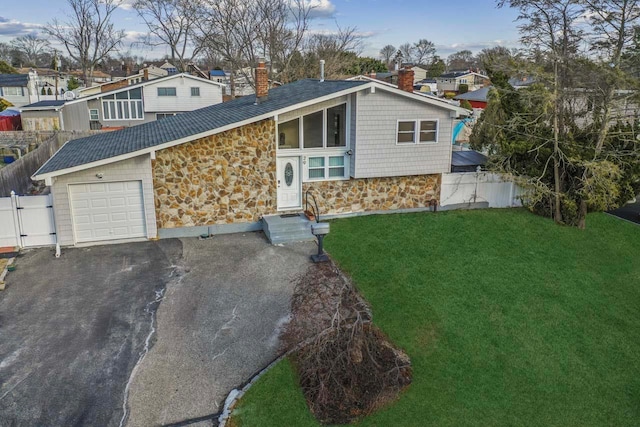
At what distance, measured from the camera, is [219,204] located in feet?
49.1

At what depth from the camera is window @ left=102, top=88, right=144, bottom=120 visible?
35.3 metres

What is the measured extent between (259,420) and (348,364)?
173 cm

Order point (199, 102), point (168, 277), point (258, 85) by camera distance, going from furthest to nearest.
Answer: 1. point (199, 102)
2. point (258, 85)
3. point (168, 277)

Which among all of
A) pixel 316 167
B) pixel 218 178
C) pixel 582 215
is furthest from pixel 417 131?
pixel 218 178

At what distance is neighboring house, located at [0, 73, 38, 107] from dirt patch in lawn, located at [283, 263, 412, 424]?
2077 inches

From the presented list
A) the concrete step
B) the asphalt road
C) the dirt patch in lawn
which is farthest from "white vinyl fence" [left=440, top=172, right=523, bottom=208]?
the asphalt road

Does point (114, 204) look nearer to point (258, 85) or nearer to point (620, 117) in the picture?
point (258, 85)

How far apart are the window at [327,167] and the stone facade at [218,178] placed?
56.0 inches

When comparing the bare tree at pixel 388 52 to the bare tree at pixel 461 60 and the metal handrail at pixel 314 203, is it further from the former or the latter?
the metal handrail at pixel 314 203

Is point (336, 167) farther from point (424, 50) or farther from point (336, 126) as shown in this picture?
point (424, 50)

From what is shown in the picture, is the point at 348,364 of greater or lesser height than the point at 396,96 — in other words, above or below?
below

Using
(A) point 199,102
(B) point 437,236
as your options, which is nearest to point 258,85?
(B) point 437,236

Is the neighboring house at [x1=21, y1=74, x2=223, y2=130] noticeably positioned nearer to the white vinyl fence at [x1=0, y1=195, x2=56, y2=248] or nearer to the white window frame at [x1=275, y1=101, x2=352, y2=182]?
the white vinyl fence at [x1=0, y1=195, x2=56, y2=248]

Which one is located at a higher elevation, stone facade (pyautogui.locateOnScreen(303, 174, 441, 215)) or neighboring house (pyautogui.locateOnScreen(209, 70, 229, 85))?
neighboring house (pyautogui.locateOnScreen(209, 70, 229, 85))
